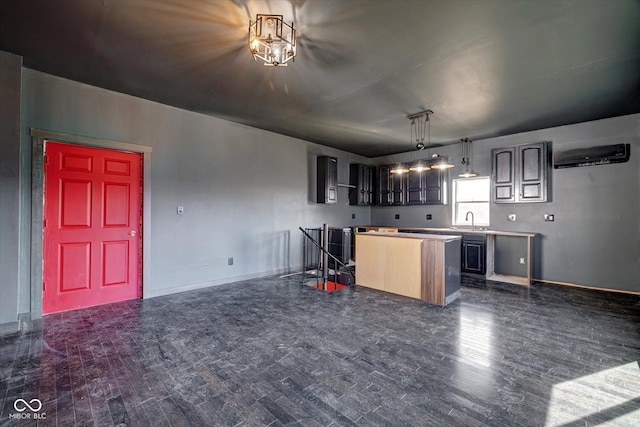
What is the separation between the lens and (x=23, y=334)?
2.98 metres

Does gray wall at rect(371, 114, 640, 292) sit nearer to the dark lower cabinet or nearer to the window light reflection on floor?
the dark lower cabinet

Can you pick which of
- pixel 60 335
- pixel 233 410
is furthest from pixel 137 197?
pixel 233 410

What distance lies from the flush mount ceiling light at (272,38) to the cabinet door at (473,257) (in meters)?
4.93

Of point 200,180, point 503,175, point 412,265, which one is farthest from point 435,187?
point 200,180

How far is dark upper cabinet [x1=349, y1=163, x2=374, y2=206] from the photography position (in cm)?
758

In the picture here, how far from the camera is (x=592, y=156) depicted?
4801 mm

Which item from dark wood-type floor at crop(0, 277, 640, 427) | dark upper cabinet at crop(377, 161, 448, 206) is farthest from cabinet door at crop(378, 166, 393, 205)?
dark wood-type floor at crop(0, 277, 640, 427)

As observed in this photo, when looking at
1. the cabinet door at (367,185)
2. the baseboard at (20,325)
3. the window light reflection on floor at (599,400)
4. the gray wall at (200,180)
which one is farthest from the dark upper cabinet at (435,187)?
the baseboard at (20,325)

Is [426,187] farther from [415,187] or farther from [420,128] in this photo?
[420,128]

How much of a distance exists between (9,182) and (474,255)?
690 cm

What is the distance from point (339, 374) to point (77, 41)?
3.87m

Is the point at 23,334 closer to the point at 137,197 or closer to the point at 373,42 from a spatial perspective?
the point at 137,197

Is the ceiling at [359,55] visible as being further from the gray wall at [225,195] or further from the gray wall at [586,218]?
the gray wall at [586,218]

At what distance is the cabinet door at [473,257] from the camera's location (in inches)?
217
